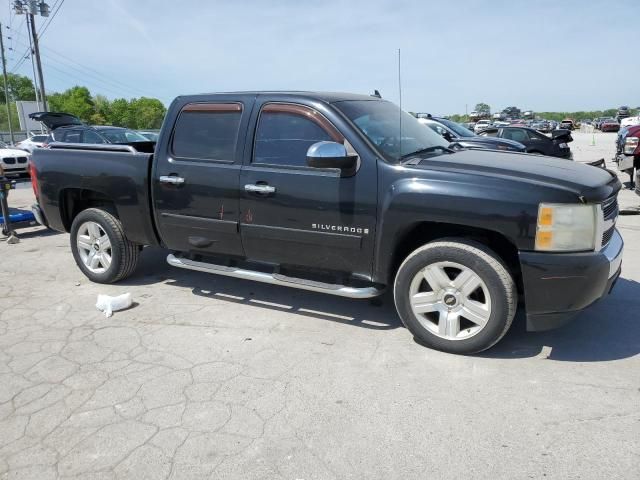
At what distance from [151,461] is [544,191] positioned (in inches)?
109

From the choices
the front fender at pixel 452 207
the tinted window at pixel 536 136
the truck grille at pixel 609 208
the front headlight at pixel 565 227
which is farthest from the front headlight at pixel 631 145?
the front fender at pixel 452 207

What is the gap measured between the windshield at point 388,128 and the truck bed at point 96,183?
2.00m

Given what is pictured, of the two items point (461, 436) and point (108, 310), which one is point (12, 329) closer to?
point (108, 310)

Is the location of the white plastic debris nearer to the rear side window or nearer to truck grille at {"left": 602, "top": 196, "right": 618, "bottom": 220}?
the rear side window

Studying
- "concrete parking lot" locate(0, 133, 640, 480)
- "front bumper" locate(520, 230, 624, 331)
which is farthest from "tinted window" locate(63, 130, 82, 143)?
"front bumper" locate(520, 230, 624, 331)

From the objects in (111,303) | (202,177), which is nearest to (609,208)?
(202,177)

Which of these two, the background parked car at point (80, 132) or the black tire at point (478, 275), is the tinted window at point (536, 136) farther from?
the black tire at point (478, 275)

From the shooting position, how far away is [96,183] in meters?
5.20

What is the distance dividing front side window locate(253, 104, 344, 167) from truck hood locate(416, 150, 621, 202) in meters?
0.84

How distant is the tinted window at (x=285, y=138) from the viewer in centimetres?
412

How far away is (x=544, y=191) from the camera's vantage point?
3.33 metres

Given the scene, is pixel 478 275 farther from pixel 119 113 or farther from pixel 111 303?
pixel 119 113

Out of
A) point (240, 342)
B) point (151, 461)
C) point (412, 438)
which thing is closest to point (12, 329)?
point (240, 342)

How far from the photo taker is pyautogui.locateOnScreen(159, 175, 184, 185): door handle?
15.1 ft
